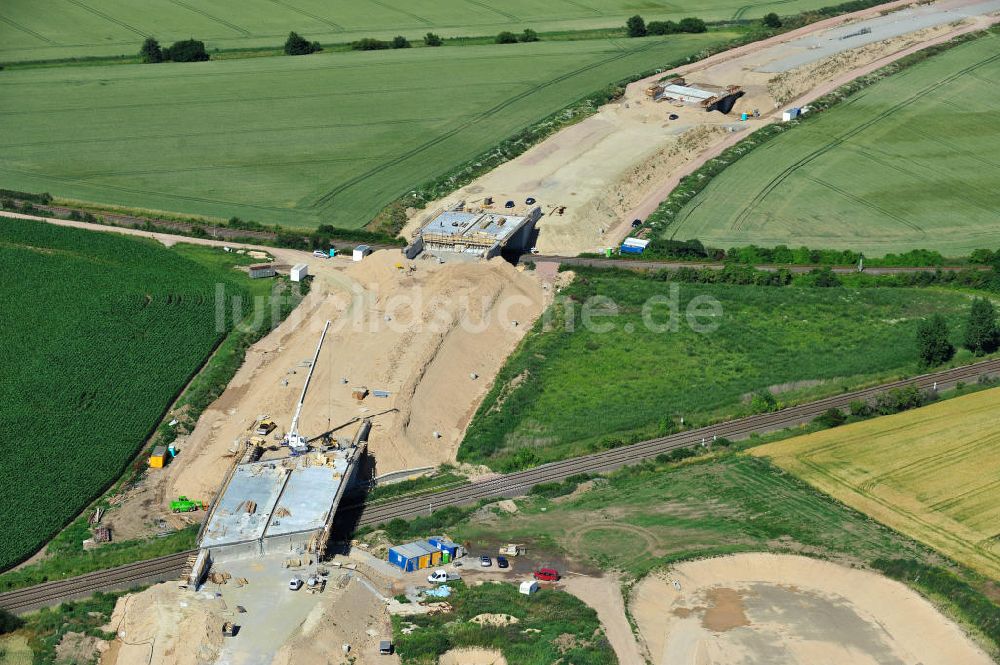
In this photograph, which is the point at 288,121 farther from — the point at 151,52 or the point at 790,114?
the point at 790,114

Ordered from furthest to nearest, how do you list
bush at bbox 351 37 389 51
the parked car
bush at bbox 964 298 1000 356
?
1. bush at bbox 351 37 389 51
2. bush at bbox 964 298 1000 356
3. the parked car

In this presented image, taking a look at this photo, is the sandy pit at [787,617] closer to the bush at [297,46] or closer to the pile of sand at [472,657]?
the pile of sand at [472,657]

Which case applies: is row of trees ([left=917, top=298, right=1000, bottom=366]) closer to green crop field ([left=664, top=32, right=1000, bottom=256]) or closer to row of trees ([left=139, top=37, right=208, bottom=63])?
green crop field ([left=664, top=32, right=1000, bottom=256])

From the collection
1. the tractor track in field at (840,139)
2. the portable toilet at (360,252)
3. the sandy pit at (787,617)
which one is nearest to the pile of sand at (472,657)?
the sandy pit at (787,617)

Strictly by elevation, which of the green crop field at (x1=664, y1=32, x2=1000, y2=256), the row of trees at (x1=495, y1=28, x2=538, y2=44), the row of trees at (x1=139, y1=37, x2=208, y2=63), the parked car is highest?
the row of trees at (x1=495, y1=28, x2=538, y2=44)

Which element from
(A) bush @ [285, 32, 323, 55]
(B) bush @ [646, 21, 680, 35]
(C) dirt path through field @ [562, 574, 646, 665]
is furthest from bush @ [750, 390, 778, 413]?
(B) bush @ [646, 21, 680, 35]

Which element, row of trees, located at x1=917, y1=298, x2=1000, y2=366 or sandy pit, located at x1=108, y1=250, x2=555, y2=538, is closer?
sandy pit, located at x1=108, y1=250, x2=555, y2=538

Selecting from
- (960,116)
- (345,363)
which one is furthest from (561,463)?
(960,116)

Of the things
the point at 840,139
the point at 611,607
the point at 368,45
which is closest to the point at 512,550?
the point at 611,607
